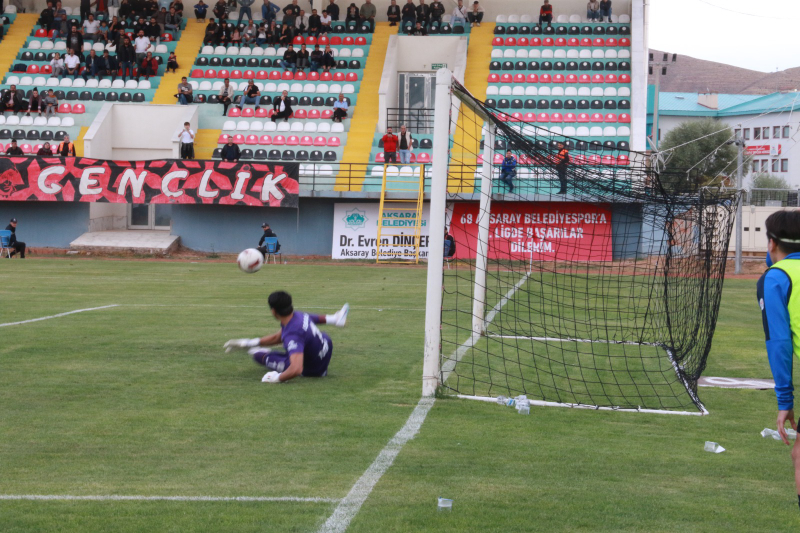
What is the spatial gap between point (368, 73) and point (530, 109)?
7230 millimetres

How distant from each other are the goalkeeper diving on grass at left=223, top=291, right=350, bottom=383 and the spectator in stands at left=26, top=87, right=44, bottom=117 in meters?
29.9

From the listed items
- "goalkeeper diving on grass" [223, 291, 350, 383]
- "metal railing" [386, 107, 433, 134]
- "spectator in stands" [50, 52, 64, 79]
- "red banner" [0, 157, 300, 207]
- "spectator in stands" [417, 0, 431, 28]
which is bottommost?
"goalkeeper diving on grass" [223, 291, 350, 383]

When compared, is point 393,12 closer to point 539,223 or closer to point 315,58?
point 315,58

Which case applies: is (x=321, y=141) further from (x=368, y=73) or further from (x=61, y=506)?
(x=61, y=506)

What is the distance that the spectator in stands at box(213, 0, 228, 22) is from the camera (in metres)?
39.8

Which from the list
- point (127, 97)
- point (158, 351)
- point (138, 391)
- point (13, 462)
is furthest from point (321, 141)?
point (13, 462)

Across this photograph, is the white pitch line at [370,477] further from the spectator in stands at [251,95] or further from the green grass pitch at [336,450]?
the spectator in stands at [251,95]

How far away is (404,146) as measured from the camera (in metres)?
32.5

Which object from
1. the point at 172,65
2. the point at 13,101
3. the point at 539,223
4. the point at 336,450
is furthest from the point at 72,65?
the point at 336,450

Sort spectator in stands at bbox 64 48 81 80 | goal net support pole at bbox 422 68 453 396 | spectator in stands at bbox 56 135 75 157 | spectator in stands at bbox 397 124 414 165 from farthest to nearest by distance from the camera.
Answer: spectator in stands at bbox 64 48 81 80 → spectator in stands at bbox 397 124 414 165 → spectator in stands at bbox 56 135 75 157 → goal net support pole at bbox 422 68 453 396

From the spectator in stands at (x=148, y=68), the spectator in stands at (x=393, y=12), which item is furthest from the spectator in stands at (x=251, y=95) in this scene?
the spectator in stands at (x=393, y=12)

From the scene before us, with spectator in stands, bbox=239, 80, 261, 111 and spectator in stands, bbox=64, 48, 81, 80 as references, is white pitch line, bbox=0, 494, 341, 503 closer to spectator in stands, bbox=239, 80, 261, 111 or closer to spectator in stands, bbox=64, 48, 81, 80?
spectator in stands, bbox=239, 80, 261, 111

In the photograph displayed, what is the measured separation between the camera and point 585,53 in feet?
124

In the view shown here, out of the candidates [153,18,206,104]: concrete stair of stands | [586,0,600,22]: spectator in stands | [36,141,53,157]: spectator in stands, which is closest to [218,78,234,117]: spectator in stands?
[153,18,206,104]: concrete stair of stands
